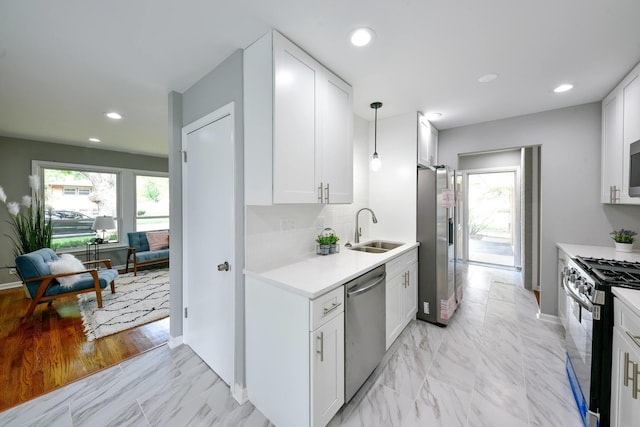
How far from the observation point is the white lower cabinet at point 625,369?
119 cm

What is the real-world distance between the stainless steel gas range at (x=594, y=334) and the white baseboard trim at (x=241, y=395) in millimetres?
2160

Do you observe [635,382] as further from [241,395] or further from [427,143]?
[427,143]

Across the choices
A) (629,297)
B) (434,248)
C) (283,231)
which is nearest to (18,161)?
(283,231)

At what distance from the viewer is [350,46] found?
1.73 meters

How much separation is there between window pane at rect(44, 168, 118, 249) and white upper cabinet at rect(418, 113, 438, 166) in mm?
6145

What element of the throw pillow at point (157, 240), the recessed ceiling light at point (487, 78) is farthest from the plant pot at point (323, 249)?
the throw pillow at point (157, 240)

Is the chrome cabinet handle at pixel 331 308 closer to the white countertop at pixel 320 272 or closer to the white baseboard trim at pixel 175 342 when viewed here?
the white countertop at pixel 320 272

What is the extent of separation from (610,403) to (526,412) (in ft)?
1.46

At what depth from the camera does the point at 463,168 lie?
5.30 m

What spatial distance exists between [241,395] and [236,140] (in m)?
1.83

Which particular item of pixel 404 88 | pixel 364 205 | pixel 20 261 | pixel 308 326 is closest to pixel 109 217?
pixel 20 261

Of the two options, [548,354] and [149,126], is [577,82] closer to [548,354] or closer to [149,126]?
[548,354]

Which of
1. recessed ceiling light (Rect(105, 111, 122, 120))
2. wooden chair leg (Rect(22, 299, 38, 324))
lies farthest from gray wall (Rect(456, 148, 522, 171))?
wooden chair leg (Rect(22, 299, 38, 324))

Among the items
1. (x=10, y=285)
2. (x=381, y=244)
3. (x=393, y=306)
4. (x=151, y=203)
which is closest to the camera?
(x=393, y=306)
